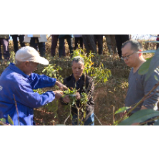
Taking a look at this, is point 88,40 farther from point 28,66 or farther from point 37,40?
point 28,66

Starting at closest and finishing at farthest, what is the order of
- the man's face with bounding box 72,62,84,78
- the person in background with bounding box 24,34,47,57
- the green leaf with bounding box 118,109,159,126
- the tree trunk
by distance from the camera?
the green leaf with bounding box 118,109,159,126, the man's face with bounding box 72,62,84,78, the tree trunk, the person in background with bounding box 24,34,47,57

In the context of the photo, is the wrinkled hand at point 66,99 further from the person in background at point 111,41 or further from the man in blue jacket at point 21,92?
the person in background at point 111,41

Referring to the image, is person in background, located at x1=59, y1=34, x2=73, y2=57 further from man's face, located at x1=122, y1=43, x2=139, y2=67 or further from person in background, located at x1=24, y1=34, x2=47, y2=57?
man's face, located at x1=122, y1=43, x2=139, y2=67

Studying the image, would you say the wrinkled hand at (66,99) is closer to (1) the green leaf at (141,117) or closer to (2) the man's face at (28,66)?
(2) the man's face at (28,66)

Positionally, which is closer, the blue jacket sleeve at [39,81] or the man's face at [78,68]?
the blue jacket sleeve at [39,81]

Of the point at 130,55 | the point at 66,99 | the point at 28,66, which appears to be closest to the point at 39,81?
the point at 28,66

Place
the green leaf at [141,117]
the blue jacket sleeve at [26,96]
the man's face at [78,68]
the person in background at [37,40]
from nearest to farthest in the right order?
the green leaf at [141,117] → the blue jacket sleeve at [26,96] → the man's face at [78,68] → the person in background at [37,40]

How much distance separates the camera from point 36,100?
7.20ft

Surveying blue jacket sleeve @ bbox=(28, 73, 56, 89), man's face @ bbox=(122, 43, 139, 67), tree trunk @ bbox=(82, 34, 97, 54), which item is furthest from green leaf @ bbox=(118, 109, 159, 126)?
tree trunk @ bbox=(82, 34, 97, 54)

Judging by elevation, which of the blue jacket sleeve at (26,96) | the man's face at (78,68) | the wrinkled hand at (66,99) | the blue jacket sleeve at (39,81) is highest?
the man's face at (78,68)

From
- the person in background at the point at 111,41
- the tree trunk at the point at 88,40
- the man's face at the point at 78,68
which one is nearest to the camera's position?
the man's face at the point at 78,68

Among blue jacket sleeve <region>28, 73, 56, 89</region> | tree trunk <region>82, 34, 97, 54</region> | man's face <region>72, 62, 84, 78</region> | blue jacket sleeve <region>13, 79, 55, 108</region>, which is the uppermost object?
tree trunk <region>82, 34, 97, 54</region>

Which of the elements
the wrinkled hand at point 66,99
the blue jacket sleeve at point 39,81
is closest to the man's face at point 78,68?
the blue jacket sleeve at point 39,81

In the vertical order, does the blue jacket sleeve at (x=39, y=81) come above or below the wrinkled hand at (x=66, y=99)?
above
